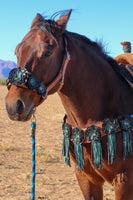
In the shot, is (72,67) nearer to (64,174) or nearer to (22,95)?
(22,95)

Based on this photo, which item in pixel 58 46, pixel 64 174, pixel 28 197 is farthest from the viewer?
pixel 64 174

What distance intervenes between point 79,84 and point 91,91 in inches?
5.4

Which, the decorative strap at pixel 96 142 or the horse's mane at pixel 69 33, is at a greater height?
the horse's mane at pixel 69 33

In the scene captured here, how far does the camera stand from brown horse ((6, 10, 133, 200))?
6.56 ft

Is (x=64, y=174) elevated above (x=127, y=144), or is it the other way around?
(x=127, y=144)

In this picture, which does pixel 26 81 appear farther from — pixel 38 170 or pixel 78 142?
pixel 38 170

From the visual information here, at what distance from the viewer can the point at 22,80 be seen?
1941mm

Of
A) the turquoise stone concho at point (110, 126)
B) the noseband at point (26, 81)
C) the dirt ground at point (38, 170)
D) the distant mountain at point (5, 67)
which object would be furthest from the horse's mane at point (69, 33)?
the distant mountain at point (5, 67)

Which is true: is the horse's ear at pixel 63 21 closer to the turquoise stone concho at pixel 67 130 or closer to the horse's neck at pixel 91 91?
the horse's neck at pixel 91 91

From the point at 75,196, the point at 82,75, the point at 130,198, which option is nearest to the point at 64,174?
the point at 75,196

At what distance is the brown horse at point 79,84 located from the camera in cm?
200

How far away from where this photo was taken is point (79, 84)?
88.5 inches

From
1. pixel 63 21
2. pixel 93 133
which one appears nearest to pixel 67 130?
pixel 93 133

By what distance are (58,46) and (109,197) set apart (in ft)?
11.1
